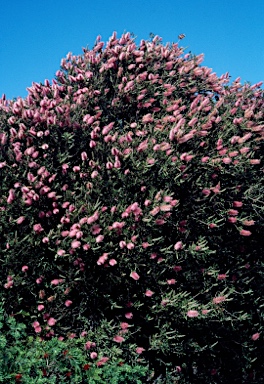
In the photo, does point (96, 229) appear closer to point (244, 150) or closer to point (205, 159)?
point (205, 159)

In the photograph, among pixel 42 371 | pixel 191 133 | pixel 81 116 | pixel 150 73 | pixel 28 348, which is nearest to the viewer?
pixel 42 371

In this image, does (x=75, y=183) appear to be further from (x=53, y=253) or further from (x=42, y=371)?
(x=42, y=371)

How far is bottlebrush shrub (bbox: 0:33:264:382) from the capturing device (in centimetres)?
575

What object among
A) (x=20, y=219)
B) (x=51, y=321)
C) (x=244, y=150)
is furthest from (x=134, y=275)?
(x=244, y=150)


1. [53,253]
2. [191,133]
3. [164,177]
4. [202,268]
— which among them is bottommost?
[202,268]

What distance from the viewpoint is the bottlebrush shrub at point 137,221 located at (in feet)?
18.9

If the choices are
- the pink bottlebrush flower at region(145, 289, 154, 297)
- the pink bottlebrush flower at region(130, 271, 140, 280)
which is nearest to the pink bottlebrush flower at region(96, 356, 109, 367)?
the pink bottlebrush flower at region(145, 289, 154, 297)

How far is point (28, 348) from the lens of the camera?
5.62m

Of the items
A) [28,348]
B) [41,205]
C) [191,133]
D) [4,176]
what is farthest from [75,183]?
[28,348]

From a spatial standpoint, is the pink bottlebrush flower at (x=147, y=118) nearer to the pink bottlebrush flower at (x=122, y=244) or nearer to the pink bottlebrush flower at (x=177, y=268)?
the pink bottlebrush flower at (x=122, y=244)

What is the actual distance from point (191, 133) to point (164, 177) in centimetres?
62

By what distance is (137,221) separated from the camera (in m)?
5.61

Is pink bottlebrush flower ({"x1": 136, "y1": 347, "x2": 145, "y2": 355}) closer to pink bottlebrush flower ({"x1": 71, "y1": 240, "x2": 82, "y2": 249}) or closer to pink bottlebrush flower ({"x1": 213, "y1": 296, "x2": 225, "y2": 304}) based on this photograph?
pink bottlebrush flower ({"x1": 213, "y1": 296, "x2": 225, "y2": 304})

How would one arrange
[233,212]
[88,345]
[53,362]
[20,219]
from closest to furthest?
[53,362]
[88,345]
[20,219]
[233,212]
